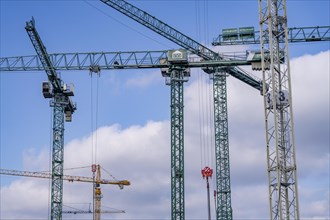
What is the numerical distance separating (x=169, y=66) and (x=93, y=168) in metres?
70.8

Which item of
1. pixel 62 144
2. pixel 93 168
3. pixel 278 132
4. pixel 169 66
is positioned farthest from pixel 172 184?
pixel 93 168

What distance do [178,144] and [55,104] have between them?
29.2 m

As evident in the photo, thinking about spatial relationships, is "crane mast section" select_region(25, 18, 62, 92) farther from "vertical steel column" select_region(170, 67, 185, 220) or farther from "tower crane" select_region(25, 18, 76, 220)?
"vertical steel column" select_region(170, 67, 185, 220)

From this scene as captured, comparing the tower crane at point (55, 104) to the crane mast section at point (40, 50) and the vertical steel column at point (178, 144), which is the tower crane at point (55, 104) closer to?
the crane mast section at point (40, 50)

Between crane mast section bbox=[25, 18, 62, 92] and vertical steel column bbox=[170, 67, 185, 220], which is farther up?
crane mast section bbox=[25, 18, 62, 92]

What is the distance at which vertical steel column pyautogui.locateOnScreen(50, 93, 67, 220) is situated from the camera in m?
111

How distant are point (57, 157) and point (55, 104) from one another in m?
10.2

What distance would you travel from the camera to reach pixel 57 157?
112812 mm

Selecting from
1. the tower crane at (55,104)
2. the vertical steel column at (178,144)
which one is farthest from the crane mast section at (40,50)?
the vertical steel column at (178,144)

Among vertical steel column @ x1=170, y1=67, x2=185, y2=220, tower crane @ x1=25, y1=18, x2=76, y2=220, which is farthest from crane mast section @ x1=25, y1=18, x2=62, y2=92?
vertical steel column @ x1=170, y1=67, x2=185, y2=220

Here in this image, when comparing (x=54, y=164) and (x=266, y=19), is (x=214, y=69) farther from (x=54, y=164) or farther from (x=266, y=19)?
(x=266, y=19)

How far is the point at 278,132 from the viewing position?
61.2 m

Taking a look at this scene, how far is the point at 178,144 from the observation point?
98625 millimetres

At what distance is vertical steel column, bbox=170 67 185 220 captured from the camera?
95938 millimetres
